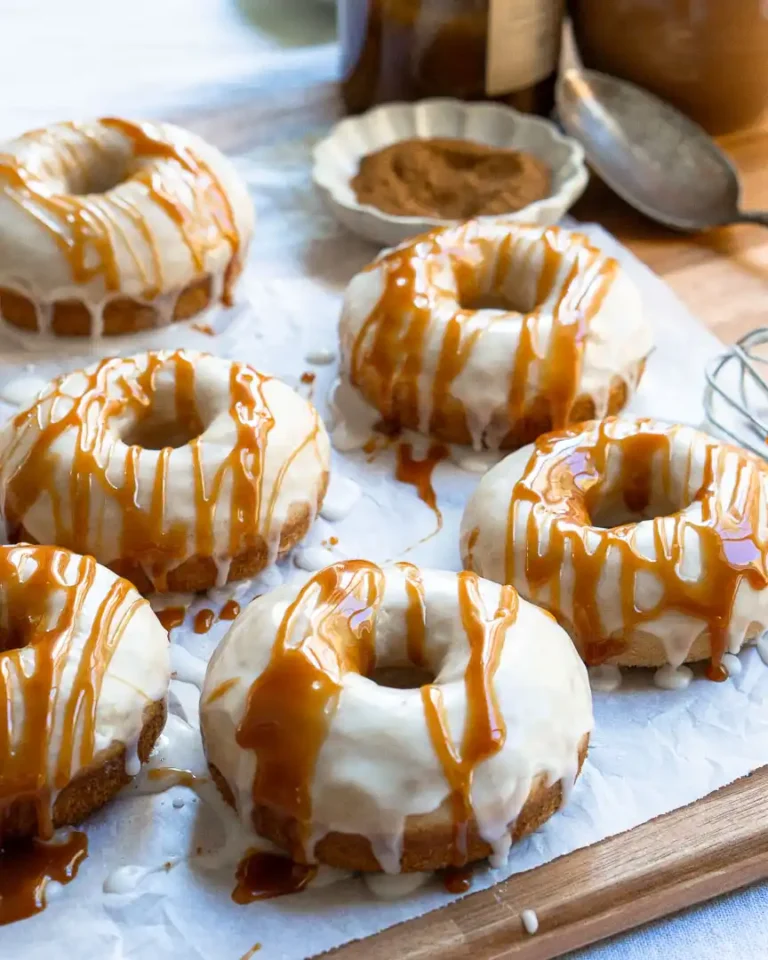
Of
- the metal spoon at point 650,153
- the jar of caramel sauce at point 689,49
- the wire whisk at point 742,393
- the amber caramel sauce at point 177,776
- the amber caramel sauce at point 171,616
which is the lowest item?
the amber caramel sauce at point 177,776

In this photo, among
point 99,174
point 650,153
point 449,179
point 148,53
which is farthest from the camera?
point 148,53

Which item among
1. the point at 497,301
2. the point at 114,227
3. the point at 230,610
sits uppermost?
the point at 114,227

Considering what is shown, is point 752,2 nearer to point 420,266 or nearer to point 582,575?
point 420,266

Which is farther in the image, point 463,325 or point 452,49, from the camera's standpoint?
point 452,49

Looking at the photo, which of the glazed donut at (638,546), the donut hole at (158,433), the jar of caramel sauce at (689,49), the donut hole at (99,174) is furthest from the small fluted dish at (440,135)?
the glazed donut at (638,546)

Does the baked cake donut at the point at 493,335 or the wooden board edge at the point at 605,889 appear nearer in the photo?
the wooden board edge at the point at 605,889

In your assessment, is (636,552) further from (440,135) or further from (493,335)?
(440,135)

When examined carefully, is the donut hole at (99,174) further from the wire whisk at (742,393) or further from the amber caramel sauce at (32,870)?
the amber caramel sauce at (32,870)

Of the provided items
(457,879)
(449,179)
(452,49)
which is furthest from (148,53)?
(457,879)
